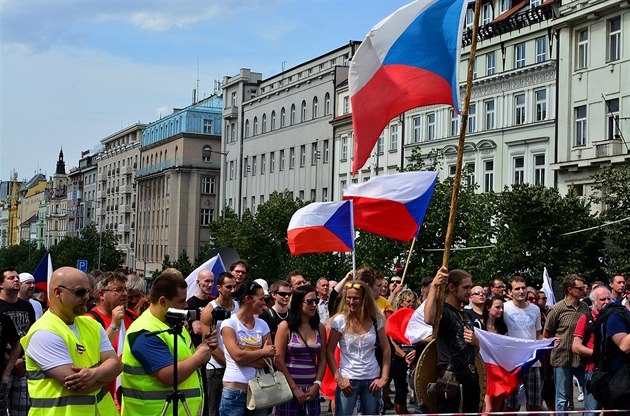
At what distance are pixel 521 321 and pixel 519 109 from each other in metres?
35.6

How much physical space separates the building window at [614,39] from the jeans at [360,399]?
33899 mm

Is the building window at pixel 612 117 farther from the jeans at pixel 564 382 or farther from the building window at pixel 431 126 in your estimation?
the jeans at pixel 564 382

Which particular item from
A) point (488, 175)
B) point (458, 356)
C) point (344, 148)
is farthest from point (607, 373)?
point (344, 148)

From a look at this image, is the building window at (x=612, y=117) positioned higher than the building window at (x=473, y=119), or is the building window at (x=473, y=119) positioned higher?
the building window at (x=473, y=119)

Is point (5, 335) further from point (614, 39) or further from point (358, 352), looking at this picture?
point (614, 39)

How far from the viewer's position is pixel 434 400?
8695 mm

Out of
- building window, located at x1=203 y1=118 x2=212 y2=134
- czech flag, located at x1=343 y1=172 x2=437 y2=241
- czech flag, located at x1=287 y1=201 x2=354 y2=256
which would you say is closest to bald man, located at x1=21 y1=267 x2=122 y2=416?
czech flag, located at x1=343 y1=172 x2=437 y2=241

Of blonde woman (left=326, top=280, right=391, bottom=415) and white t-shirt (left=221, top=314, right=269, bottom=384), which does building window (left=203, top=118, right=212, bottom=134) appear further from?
white t-shirt (left=221, top=314, right=269, bottom=384)

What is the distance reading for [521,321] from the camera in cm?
1203

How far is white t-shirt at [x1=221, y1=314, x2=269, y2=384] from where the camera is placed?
8.90 m

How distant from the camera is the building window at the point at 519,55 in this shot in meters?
46.2

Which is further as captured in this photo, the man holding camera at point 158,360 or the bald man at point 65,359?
the man holding camera at point 158,360

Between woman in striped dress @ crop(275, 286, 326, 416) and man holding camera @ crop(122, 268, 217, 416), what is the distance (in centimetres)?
250

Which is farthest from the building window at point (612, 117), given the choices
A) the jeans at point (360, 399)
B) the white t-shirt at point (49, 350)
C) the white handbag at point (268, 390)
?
the white t-shirt at point (49, 350)
